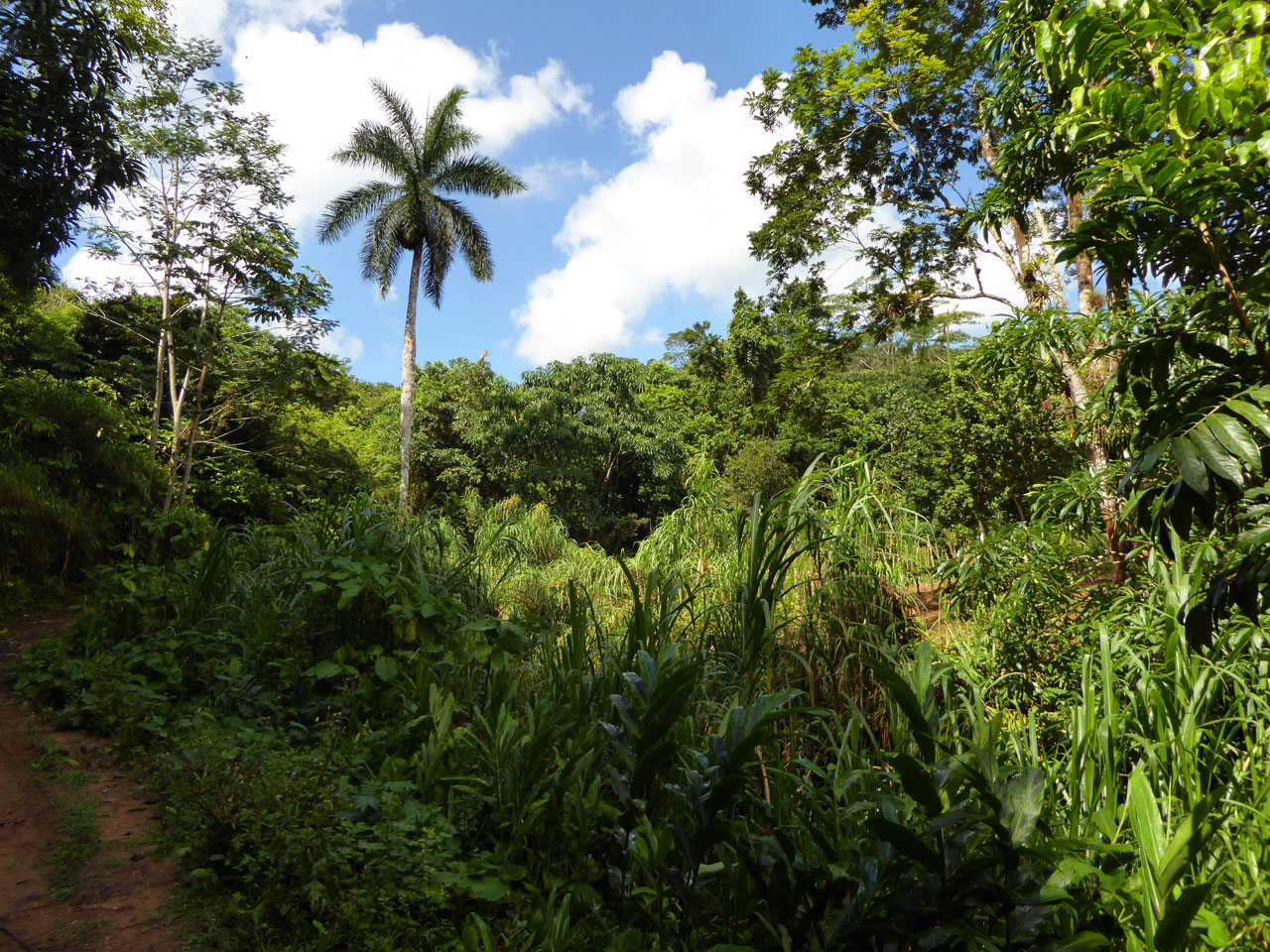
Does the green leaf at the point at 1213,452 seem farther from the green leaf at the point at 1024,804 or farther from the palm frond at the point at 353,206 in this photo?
the palm frond at the point at 353,206

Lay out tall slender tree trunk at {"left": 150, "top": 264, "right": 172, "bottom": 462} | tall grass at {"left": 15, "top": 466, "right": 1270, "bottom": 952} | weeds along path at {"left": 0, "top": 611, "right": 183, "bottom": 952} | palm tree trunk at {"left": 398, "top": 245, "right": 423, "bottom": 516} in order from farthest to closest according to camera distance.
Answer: palm tree trunk at {"left": 398, "top": 245, "right": 423, "bottom": 516}, tall slender tree trunk at {"left": 150, "top": 264, "right": 172, "bottom": 462}, weeds along path at {"left": 0, "top": 611, "right": 183, "bottom": 952}, tall grass at {"left": 15, "top": 466, "right": 1270, "bottom": 952}

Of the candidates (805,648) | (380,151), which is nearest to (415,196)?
(380,151)

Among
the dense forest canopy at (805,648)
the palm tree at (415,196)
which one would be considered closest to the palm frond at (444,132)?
the palm tree at (415,196)

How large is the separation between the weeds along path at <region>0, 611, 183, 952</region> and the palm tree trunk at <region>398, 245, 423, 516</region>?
41.5 feet

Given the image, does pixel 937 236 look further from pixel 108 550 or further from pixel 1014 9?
pixel 108 550

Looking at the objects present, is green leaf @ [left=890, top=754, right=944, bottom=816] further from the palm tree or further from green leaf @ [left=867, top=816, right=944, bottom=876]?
the palm tree

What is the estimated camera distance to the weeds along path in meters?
1.86

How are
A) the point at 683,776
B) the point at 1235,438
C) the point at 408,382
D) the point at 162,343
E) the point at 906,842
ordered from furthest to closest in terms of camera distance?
the point at 408,382 < the point at 162,343 < the point at 683,776 < the point at 906,842 < the point at 1235,438

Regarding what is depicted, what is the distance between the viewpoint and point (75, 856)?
217 cm

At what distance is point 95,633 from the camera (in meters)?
4.06

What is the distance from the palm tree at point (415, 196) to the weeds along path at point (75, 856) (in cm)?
1449

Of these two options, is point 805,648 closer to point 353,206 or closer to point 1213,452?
point 1213,452

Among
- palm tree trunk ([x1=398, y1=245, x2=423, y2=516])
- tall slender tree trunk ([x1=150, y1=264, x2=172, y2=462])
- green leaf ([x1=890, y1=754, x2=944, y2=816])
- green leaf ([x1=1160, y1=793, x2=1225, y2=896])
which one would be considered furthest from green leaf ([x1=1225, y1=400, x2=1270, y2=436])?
palm tree trunk ([x1=398, y1=245, x2=423, y2=516])

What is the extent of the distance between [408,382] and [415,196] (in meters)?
4.82
